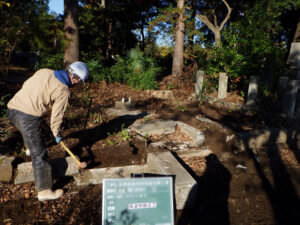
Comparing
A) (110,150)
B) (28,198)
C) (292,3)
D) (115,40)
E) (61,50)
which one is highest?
(292,3)

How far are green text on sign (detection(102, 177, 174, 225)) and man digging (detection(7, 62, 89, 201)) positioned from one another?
1387mm

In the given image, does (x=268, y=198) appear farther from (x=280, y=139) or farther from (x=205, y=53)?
(x=205, y=53)

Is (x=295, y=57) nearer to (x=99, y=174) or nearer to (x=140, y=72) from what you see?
(x=140, y=72)

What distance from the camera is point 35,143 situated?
9.45ft

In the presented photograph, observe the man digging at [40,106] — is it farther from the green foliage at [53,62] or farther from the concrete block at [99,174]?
the green foliage at [53,62]

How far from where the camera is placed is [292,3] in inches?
514

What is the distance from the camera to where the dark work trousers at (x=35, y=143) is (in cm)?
284

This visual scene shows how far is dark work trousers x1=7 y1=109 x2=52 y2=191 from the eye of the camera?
9.30ft

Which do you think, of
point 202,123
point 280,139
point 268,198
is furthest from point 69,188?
point 280,139

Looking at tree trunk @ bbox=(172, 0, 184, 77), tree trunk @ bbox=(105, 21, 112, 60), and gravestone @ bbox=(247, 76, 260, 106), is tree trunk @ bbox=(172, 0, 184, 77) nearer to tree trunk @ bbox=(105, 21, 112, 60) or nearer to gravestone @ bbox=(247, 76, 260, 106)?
gravestone @ bbox=(247, 76, 260, 106)

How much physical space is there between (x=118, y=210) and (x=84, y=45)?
13.8 m

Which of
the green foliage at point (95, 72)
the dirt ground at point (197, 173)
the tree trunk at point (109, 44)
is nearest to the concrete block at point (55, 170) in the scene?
the dirt ground at point (197, 173)

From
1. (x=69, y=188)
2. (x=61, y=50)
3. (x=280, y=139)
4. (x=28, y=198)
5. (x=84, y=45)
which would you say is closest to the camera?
(x=28, y=198)

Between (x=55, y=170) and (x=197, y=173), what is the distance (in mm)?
2228
